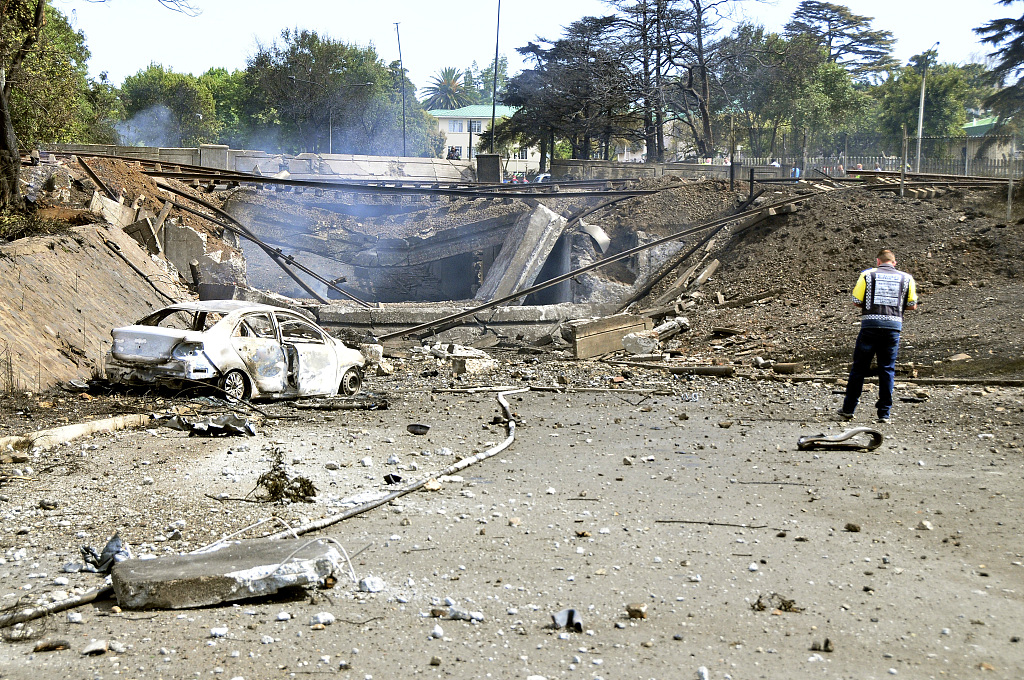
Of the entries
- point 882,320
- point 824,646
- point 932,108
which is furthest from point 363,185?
point 932,108

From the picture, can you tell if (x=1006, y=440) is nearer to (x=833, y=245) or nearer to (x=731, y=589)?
(x=731, y=589)

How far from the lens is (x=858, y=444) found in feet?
29.4

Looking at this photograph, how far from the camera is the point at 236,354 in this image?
10.9 meters

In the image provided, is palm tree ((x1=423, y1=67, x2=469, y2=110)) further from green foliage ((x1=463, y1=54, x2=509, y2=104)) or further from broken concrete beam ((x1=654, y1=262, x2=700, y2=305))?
broken concrete beam ((x1=654, y1=262, x2=700, y2=305))

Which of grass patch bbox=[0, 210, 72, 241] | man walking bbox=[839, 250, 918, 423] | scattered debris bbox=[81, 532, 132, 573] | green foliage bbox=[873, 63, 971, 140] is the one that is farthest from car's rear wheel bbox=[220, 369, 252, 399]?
green foliage bbox=[873, 63, 971, 140]

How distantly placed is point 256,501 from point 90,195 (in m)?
16.0

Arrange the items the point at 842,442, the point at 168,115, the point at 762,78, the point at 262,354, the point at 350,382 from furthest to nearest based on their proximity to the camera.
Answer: the point at 168,115 → the point at 762,78 → the point at 350,382 → the point at 262,354 → the point at 842,442

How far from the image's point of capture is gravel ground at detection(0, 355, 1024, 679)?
13.9 feet

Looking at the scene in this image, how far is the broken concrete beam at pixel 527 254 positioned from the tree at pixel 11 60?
1029 centimetres

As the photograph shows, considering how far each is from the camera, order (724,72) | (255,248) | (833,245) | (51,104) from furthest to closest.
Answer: (724,72)
(255,248)
(51,104)
(833,245)

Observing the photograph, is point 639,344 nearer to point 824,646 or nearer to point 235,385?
point 235,385

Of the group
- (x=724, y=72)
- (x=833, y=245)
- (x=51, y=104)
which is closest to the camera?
(x=833, y=245)

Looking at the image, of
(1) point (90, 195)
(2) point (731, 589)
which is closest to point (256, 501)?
(2) point (731, 589)

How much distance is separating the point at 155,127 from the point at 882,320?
79699mm
